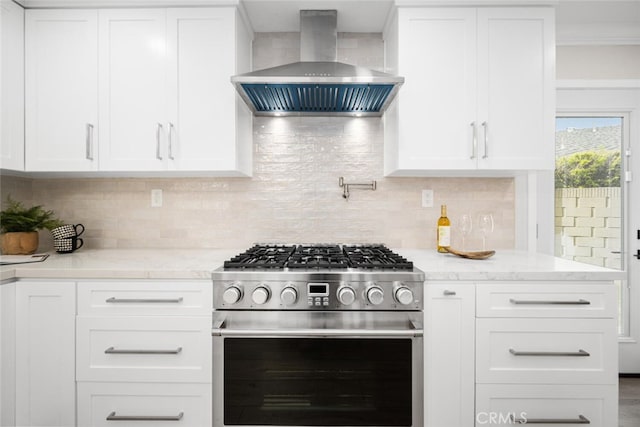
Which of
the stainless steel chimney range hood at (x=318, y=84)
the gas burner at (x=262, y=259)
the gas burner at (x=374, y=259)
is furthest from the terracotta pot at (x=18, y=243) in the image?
the gas burner at (x=374, y=259)

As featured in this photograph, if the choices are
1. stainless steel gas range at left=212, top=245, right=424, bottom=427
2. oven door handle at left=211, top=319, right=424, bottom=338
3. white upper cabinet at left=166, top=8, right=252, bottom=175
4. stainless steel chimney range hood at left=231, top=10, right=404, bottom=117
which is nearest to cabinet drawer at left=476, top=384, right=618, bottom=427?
stainless steel gas range at left=212, top=245, right=424, bottom=427

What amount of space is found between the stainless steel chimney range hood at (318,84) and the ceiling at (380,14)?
0.36 ft

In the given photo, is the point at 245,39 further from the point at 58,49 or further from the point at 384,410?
the point at 384,410

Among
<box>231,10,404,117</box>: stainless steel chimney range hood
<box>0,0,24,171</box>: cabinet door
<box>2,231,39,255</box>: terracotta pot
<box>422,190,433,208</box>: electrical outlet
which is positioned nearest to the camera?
<box>231,10,404,117</box>: stainless steel chimney range hood

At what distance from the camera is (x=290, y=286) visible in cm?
162

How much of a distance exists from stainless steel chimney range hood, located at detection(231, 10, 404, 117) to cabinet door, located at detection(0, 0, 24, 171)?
1257mm

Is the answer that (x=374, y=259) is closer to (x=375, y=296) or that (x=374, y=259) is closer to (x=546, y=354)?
(x=375, y=296)

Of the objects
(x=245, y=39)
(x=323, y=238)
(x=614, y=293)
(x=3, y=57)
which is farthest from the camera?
(x=323, y=238)

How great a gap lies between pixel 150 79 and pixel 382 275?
167 cm

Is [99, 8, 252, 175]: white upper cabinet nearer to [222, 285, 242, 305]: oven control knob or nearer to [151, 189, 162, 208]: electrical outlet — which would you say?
[151, 189, 162, 208]: electrical outlet

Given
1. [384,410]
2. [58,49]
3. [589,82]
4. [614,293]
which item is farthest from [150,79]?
[589,82]

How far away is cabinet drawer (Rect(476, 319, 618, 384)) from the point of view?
5.33 ft

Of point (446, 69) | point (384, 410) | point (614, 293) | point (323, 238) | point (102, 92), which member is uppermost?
point (446, 69)

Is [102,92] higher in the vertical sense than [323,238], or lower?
higher
